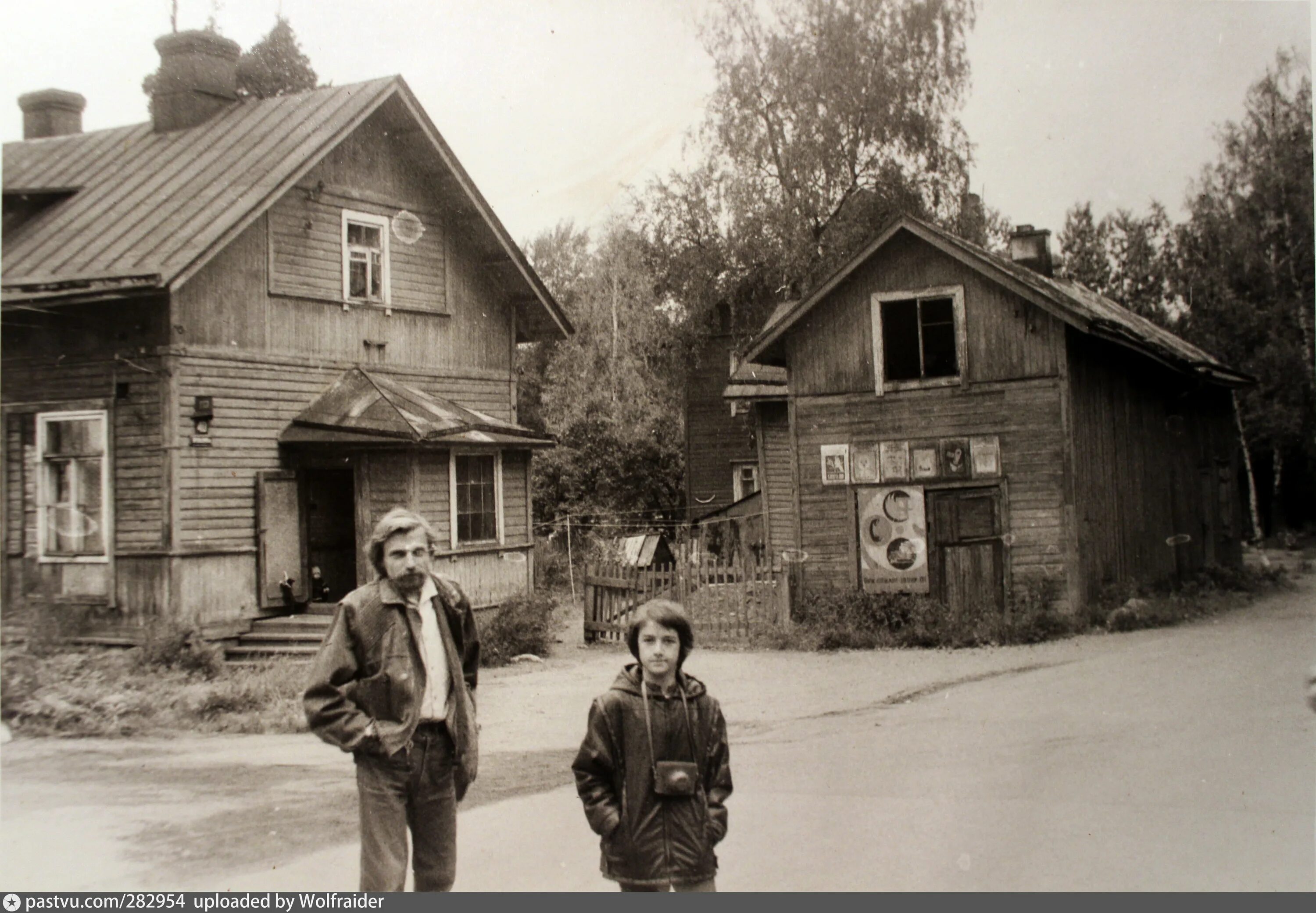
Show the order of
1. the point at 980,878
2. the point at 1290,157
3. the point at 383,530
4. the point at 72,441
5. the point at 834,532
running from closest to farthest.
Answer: the point at 383,530 < the point at 980,878 < the point at 1290,157 < the point at 72,441 < the point at 834,532

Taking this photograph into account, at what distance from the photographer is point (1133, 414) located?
556 inches

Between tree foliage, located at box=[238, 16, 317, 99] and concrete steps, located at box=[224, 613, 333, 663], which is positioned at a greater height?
tree foliage, located at box=[238, 16, 317, 99]

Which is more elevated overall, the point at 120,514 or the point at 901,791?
the point at 120,514

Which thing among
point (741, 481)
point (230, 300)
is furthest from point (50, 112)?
point (741, 481)

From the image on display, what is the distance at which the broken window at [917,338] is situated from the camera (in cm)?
1286

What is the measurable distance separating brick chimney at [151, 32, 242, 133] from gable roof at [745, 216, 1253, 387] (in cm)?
602

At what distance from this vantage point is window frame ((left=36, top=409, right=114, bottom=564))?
9.00 meters

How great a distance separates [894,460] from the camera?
13180 millimetres

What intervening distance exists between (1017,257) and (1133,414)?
2.53 metres

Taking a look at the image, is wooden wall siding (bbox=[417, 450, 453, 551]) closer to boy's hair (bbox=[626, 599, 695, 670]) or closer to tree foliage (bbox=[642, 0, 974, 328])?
tree foliage (bbox=[642, 0, 974, 328])

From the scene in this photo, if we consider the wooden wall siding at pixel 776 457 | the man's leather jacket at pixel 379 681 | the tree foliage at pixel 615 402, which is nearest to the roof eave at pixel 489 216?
the tree foliage at pixel 615 402

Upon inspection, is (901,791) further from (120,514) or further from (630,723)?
(120,514)

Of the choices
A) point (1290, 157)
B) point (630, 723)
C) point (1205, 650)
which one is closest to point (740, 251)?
point (1290, 157)

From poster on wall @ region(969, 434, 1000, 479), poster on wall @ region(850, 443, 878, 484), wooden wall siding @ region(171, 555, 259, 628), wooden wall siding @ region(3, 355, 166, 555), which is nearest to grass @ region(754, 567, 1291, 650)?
poster on wall @ region(969, 434, 1000, 479)
